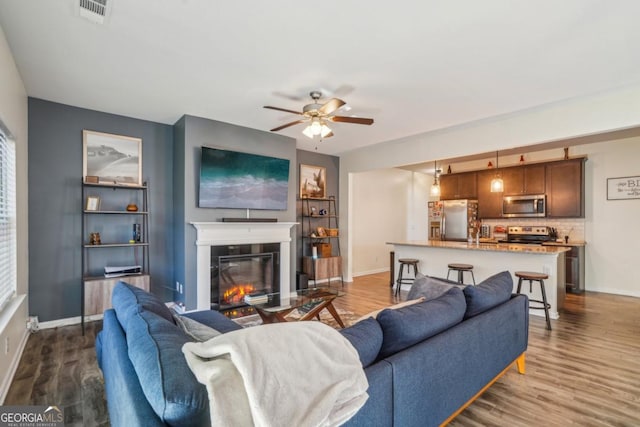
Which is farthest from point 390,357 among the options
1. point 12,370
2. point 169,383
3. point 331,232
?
point 331,232

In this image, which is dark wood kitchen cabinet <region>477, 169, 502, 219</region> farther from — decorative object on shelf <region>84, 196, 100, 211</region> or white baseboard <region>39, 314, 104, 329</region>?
white baseboard <region>39, 314, 104, 329</region>

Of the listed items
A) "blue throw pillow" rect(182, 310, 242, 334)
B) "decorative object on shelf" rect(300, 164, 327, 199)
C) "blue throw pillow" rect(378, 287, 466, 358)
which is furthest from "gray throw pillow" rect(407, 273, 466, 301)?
"decorative object on shelf" rect(300, 164, 327, 199)

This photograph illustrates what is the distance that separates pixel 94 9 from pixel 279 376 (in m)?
2.59

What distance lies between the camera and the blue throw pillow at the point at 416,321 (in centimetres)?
159

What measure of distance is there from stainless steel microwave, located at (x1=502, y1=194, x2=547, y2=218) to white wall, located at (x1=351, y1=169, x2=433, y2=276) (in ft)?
7.27

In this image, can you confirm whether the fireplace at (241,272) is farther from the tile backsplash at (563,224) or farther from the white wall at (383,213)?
the tile backsplash at (563,224)

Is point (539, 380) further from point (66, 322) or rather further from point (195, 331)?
point (66, 322)

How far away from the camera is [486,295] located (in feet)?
7.39

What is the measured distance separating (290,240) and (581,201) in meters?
5.25

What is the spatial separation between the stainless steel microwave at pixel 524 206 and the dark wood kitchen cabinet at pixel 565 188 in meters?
0.11

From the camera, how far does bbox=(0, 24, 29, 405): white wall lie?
8.00 ft

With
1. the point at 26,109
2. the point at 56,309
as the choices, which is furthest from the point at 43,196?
the point at 56,309

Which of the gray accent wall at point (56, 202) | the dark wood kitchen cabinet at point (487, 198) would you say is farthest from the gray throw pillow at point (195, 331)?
the dark wood kitchen cabinet at point (487, 198)

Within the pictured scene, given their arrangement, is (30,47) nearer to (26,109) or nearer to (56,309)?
(26,109)
